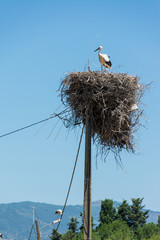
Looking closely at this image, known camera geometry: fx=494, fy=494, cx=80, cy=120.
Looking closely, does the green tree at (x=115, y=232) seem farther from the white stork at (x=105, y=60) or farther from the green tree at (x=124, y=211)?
Answer: the white stork at (x=105, y=60)

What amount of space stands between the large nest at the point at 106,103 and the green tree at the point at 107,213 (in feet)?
208

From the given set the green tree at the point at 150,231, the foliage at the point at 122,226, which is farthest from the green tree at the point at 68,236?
the green tree at the point at 150,231

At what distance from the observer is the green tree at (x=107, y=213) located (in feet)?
239

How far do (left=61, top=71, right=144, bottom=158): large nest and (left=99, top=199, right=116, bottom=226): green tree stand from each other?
208ft

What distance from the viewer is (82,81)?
1027 cm

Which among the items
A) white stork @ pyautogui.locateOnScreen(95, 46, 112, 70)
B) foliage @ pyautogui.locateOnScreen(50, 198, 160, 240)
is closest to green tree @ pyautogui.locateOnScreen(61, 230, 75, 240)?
foliage @ pyautogui.locateOnScreen(50, 198, 160, 240)

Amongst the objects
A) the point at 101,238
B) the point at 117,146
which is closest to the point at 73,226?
the point at 101,238

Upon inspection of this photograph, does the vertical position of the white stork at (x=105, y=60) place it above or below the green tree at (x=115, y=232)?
below

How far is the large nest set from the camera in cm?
1016

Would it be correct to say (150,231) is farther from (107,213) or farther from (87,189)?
(87,189)

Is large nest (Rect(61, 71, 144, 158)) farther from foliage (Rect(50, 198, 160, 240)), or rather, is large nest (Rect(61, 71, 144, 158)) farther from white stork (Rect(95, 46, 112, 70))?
foliage (Rect(50, 198, 160, 240))

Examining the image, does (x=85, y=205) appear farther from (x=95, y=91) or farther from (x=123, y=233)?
(x=123, y=233)

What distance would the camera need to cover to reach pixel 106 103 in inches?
404

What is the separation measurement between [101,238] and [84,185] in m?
58.6
